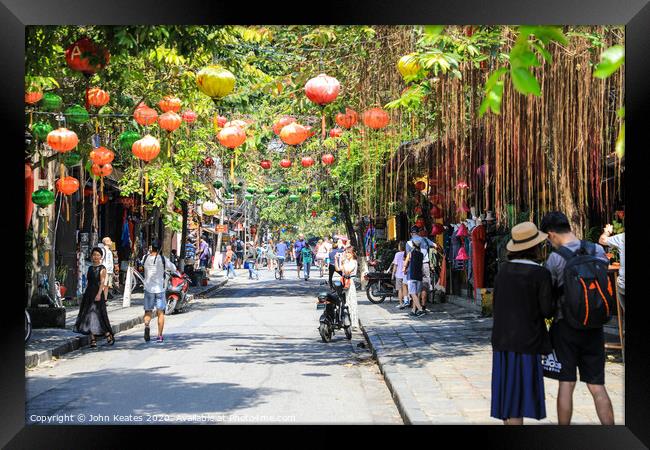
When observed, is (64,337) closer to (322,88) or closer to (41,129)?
(41,129)

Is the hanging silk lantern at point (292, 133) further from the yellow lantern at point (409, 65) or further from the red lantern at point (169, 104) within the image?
the yellow lantern at point (409, 65)

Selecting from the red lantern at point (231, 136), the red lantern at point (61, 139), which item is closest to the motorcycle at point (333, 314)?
the red lantern at point (231, 136)

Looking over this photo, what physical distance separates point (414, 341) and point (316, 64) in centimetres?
483

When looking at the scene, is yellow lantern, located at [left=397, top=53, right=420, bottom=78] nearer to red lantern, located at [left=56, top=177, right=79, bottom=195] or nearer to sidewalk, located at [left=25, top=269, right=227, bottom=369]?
sidewalk, located at [left=25, top=269, right=227, bottom=369]

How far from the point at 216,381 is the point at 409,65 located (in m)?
4.48

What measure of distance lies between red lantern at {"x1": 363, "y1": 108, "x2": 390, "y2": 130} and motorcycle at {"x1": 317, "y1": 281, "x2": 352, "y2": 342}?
4253 mm

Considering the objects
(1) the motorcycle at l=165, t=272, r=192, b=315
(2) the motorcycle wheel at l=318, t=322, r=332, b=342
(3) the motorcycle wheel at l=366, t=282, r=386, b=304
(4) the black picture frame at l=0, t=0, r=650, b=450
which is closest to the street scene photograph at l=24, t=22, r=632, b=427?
(2) the motorcycle wheel at l=318, t=322, r=332, b=342

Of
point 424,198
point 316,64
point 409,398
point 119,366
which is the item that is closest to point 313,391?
point 409,398

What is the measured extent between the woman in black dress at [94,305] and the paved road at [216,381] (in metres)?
0.34

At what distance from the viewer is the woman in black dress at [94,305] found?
1337 centimetres

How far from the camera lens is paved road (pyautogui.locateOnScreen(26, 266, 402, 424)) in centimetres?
784
